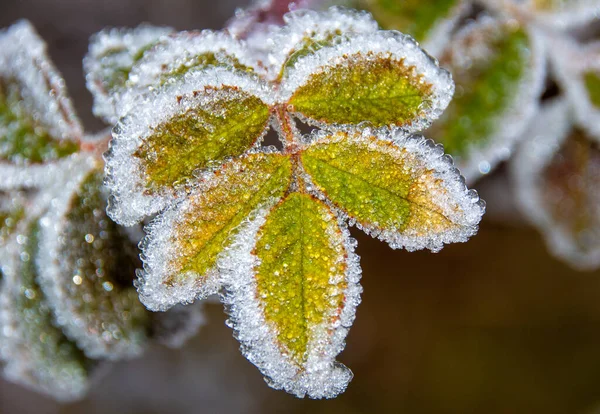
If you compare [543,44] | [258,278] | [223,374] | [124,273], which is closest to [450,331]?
[223,374]

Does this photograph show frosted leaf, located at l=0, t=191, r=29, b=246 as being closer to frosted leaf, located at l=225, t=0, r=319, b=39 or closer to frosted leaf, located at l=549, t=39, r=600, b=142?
frosted leaf, located at l=225, t=0, r=319, b=39

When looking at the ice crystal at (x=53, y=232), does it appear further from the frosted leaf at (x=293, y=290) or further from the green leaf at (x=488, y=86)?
the green leaf at (x=488, y=86)

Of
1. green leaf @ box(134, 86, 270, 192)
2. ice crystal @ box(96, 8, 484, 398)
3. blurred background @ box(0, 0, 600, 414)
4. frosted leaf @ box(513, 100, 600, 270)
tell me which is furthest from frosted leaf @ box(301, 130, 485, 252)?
blurred background @ box(0, 0, 600, 414)

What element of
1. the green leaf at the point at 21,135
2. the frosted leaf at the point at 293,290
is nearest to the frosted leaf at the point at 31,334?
the green leaf at the point at 21,135

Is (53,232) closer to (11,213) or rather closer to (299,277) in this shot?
(11,213)

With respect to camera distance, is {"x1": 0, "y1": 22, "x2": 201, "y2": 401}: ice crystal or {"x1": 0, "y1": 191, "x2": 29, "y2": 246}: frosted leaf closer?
{"x1": 0, "y1": 22, "x2": 201, "y2": 401}: ice crystal

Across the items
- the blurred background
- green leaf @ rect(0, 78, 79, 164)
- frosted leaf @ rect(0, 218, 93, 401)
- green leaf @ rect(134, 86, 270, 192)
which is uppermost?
green leaf @ rect(134, 86, 270, 192)
